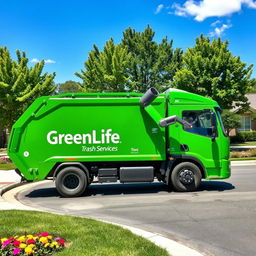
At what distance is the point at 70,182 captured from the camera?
10391 millimetres

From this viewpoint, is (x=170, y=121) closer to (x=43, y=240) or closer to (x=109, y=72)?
(x=43, y=240)

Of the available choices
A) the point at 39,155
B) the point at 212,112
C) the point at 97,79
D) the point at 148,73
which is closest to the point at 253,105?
the point at 148,73

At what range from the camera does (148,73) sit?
43219 millimetres

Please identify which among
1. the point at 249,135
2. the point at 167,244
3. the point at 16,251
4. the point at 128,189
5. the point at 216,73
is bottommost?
the point at 167,244

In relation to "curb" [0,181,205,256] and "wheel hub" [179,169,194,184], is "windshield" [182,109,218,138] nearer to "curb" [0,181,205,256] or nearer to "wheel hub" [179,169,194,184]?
"wheel hub" [179,169,194,184]

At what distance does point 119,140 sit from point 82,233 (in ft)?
16.0

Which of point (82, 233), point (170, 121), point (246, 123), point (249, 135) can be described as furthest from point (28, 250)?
point (246, 123)

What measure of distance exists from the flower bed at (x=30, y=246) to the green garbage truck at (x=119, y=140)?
5340 mm

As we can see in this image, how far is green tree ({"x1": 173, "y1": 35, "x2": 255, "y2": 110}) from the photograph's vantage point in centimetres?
2705

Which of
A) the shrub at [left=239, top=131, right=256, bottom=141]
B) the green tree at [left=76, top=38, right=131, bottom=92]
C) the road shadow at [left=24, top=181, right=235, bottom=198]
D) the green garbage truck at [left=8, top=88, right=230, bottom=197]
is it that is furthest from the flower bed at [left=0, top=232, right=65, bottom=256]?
the shrub at [left=239, top=131, right=256, bottom=141]

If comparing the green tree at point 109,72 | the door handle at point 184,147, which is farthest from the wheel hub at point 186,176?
the green tree at point 109,72

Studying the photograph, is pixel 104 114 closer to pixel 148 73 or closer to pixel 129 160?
pixel 129 160

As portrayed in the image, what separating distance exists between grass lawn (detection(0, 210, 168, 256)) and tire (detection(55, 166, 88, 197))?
269 centimetres

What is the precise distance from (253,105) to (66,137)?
4831 cm
